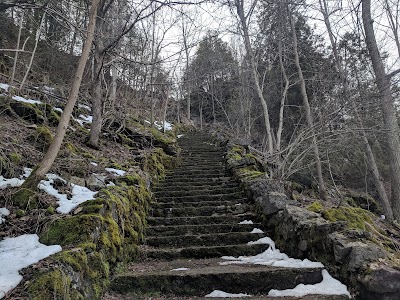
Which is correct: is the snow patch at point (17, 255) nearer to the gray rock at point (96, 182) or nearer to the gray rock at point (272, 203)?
the gray rock at point (96, 182)

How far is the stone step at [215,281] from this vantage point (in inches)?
130

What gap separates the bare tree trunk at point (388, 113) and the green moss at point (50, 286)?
25.8 feet

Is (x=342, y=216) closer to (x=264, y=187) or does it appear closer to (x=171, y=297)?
(x=264, y=187)

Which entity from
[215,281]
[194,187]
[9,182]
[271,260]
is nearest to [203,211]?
[194,187]

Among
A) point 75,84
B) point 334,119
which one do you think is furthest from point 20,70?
point 334,119

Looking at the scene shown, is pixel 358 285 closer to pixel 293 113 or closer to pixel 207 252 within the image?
pixel 207 252

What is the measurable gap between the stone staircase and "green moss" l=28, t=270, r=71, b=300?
983 millimetres

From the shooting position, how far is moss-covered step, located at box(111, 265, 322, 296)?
3314mm

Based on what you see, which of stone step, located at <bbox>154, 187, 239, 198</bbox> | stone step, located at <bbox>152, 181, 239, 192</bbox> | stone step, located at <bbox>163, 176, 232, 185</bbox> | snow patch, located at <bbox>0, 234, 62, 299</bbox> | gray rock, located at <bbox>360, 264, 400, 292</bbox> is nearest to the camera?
snow patch, located at <bbox>0, 234, 62, 299</bbox>

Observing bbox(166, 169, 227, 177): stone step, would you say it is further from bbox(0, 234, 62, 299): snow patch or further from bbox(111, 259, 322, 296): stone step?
bbox(0, 234, 62, 299): snow patch

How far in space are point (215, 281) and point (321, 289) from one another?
3.85ft

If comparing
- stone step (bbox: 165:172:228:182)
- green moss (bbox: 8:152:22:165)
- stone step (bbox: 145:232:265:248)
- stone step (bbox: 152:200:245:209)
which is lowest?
stone step (bbox: 145:232:265:248)

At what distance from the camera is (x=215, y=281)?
11.1 feet

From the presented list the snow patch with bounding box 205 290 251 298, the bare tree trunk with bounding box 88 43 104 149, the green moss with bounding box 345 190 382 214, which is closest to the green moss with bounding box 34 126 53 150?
the bare tree trunk with bounding box 88 43 104 149
